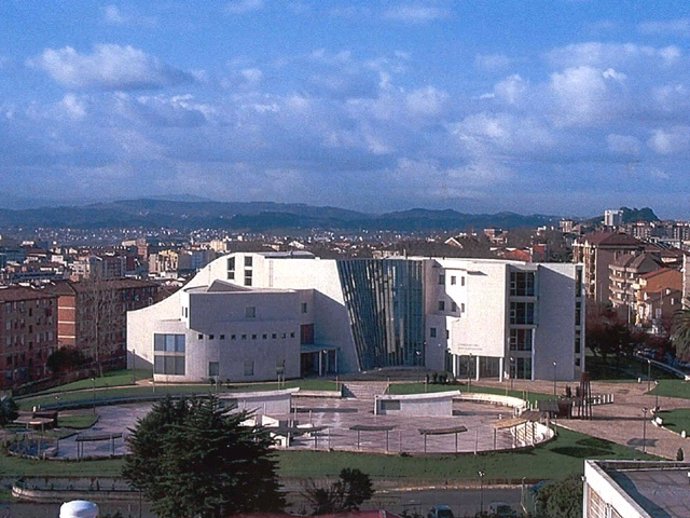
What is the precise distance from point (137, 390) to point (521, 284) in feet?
62.3

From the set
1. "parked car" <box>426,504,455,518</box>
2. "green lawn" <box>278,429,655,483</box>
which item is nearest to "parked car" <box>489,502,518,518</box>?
"parked car" <box>426,504,455,518</box>

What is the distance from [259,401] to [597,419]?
13.0m

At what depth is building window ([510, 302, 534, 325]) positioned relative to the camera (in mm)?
50312

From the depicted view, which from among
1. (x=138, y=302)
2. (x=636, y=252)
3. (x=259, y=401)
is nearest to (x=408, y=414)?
(x=259, y=401)

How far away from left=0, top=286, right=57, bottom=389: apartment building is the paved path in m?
27.0

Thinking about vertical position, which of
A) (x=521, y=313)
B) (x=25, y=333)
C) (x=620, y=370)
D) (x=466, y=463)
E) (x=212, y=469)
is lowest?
(x=466, y=463)

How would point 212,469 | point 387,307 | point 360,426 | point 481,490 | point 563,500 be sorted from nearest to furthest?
point 212,469, point 563,500, point 481,490, point 360,426, point 387,307

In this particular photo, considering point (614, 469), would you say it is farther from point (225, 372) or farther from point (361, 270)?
point (361, 270)

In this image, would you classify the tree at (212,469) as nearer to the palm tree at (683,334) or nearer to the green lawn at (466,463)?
the green lawn at (466,463)

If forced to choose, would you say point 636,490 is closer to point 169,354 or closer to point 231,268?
point 169,354

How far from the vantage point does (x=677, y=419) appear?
38250 mm

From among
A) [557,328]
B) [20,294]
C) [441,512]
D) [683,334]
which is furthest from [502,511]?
[20,294]

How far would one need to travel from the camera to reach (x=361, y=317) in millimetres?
52688

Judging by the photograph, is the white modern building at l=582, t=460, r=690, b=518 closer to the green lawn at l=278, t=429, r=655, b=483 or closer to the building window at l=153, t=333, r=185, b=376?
the green lawn at l=278, t=429, r=655, b=483
